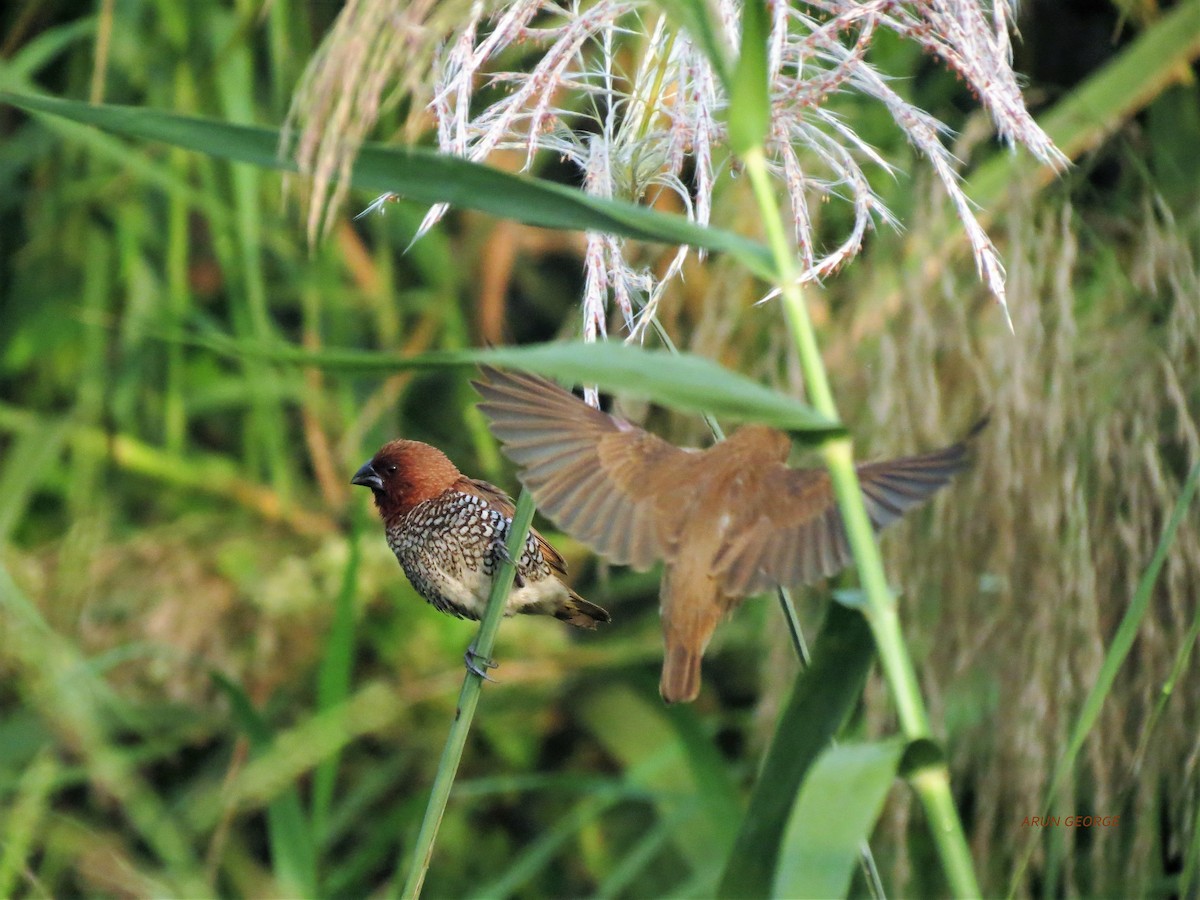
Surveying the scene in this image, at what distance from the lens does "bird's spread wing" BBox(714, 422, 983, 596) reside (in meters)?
1.29

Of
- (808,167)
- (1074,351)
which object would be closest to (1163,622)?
(1074,351)

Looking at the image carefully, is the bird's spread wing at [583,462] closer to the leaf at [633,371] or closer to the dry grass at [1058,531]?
the leaf at [633,371]

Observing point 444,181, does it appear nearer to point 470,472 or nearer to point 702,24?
point 702,24

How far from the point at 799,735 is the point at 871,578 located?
0.46 feet

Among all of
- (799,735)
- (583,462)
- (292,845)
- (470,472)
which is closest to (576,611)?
(583,462)

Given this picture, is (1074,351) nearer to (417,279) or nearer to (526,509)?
(526,509)

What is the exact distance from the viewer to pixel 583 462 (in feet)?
5.01

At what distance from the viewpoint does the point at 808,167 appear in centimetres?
264

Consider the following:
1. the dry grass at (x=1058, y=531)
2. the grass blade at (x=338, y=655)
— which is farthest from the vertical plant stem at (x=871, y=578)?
the dry grass at (x=1058, y=531)

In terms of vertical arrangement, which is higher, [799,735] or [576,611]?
[799,735]

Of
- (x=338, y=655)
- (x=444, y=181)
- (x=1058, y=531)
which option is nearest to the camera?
(x=444, y=181)

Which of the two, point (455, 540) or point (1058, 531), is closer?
point (455, 540)

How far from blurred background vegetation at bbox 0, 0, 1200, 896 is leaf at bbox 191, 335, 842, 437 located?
961 mm

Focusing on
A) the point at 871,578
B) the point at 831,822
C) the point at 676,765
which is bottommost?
the point at 676,765
